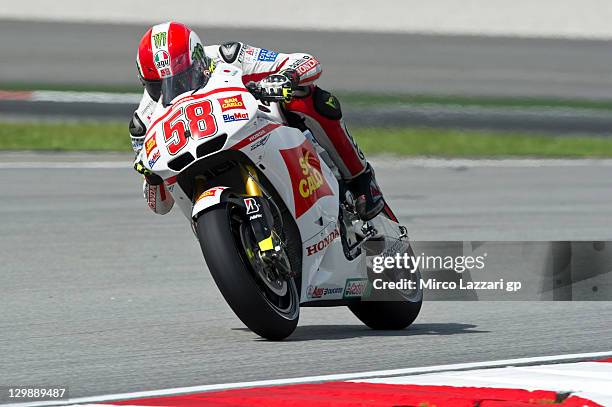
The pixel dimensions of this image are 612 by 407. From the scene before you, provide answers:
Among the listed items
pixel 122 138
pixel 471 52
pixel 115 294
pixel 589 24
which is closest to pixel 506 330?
pixel 115 294

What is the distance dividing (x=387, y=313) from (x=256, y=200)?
1.24 metres

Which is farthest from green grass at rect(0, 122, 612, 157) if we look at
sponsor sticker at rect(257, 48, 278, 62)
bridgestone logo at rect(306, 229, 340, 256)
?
bridgestone logo at rect(306, 229, 340, 256)

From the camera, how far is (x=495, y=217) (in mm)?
10906

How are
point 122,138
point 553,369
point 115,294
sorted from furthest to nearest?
point 122,138 < point 115,294 < point 553,369

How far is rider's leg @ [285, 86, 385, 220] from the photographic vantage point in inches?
248

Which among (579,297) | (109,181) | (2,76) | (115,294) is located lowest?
(2,76)

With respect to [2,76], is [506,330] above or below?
above

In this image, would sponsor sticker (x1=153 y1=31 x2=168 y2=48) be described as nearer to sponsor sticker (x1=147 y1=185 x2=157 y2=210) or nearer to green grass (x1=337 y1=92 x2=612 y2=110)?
sponsor sticker (x1=147 y1=185 x2=157 y2=210)

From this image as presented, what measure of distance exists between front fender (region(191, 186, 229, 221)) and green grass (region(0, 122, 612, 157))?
330 inches

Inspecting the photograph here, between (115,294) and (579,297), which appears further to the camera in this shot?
(115,294)

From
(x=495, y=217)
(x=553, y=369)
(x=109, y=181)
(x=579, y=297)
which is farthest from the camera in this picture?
(x=109, y=181)

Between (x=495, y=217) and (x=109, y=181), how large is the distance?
3.55 metres

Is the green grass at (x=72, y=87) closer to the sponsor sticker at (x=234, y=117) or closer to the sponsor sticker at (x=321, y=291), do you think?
the sponsor sticker at (x=321, y=291)

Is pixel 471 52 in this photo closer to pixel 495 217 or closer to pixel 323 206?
pixel 495 217
